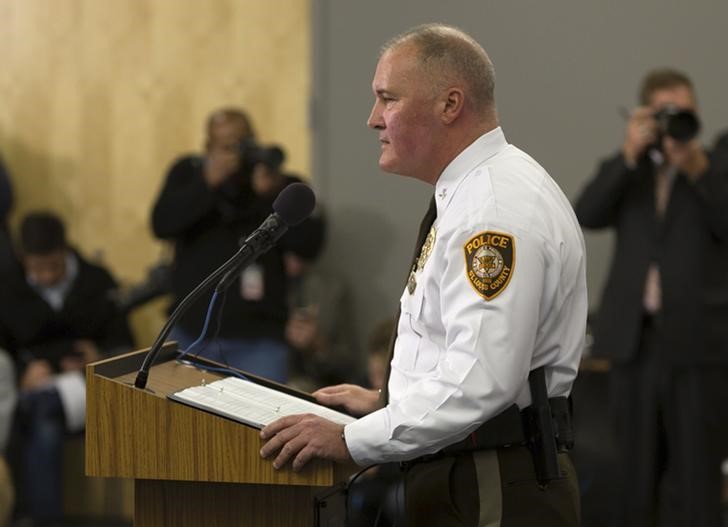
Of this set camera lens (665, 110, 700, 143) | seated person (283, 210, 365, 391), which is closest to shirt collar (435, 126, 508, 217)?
camera lens (665, 110, 700, 143)

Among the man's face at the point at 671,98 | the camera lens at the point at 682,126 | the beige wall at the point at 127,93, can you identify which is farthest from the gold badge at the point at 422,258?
the beige wall at the point at 127,93

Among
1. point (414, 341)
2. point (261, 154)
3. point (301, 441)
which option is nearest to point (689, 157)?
point (261, 154)

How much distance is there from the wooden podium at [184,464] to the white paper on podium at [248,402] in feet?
0.07

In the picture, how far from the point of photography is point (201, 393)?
7.54 ft

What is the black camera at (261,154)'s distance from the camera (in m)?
4.74

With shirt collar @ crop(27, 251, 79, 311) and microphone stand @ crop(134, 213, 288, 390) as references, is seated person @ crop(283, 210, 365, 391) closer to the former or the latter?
shirt collar @ crop(27, 251, 79, 311)

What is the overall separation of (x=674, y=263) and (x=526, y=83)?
4.60 ft

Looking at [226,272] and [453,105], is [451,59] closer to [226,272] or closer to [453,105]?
[453,105]

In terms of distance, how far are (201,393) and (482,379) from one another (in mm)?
529

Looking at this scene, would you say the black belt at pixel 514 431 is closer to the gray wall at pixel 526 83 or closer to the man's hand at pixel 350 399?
the man's hand at pixel 350 399

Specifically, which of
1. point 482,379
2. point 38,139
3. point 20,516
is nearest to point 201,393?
point 482,379

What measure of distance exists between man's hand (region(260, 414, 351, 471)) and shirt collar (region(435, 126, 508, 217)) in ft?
1.60

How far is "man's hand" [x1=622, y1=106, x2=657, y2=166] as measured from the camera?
454cm

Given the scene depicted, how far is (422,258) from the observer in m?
2.40
